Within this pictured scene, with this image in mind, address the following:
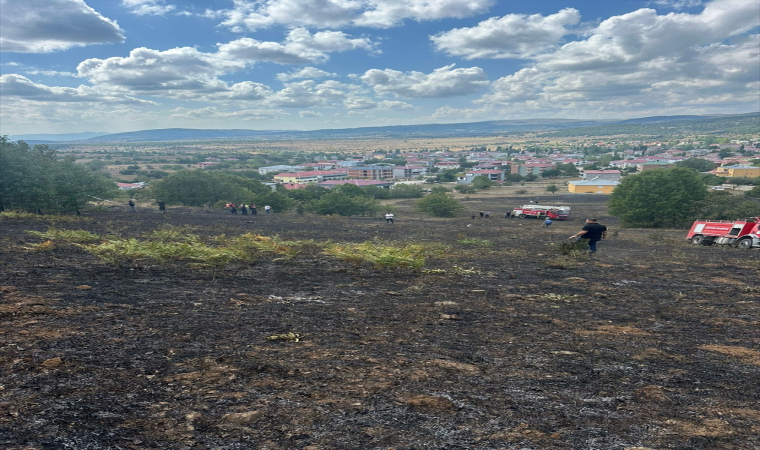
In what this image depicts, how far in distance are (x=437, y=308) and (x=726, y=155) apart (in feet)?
650

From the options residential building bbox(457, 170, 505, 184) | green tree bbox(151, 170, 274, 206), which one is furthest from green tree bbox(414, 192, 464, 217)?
residential building bbox(457, 170, 505, 184)

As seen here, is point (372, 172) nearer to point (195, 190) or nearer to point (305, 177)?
point (305, 177)

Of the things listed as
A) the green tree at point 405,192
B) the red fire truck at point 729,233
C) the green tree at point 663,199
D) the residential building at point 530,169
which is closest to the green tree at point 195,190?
the green tree at point 405,192

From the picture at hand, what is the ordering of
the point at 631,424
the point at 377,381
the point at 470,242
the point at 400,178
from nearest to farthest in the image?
the point at 631,424, the point at 377,381, the point at 470,242, the point at 400,178

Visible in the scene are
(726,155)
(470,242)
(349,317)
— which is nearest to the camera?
(349,317)

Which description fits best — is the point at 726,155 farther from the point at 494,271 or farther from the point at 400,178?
the point at 494,271

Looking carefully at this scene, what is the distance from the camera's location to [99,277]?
28.6 ft

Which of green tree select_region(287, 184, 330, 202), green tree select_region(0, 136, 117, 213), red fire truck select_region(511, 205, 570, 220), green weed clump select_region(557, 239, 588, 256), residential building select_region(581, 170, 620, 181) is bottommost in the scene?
red fire truck select_region(511, 205, 570, 220)

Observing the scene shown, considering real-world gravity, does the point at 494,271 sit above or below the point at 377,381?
below

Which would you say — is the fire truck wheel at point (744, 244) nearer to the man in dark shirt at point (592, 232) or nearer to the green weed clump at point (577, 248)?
the green weed clump at point (577, 248)

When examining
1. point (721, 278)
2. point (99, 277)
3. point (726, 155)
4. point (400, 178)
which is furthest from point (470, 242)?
point (726, 155)

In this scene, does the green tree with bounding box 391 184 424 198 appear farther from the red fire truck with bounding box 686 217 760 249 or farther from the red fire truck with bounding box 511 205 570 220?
the red fire truck with bounding box 686 217 760 249

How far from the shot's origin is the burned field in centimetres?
337

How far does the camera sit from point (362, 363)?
4805 mm
